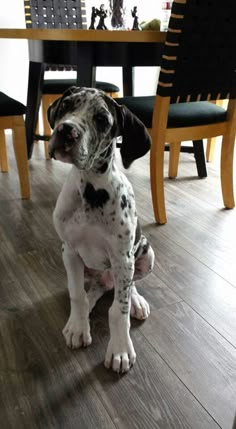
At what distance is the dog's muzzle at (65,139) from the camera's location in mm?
975

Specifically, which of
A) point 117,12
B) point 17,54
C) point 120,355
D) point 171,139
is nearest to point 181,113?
point 171,139

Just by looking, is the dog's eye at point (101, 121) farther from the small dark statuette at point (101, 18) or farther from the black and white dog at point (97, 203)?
the small dark statuette at point (101, 18)

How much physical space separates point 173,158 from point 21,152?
1039 mm

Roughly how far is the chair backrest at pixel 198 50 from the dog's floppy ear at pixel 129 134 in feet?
2.60

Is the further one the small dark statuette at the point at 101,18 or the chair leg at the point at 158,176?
the small dark statuette at the point at 101,18

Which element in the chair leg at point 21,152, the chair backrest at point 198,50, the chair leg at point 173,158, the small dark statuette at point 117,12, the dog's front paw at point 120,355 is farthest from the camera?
the chair leg at point 173,158

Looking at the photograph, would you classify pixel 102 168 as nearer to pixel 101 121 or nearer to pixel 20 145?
pixel 101 121

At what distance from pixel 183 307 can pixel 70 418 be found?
622 millimetres

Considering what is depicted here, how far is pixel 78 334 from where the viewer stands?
1.29 meters

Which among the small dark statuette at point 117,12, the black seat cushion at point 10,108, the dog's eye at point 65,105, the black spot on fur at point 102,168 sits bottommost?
the black seat cushion at point 10,108

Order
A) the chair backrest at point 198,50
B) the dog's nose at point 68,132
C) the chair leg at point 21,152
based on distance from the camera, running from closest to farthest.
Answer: the dog's nose at point 68,132 → the chair backrest at point 198,50 → the chair leg at point 21,152

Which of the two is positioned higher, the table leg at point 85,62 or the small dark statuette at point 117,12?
the small dark statuette at point 117,12

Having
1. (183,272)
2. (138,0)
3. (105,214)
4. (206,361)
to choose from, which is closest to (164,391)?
(206,361)

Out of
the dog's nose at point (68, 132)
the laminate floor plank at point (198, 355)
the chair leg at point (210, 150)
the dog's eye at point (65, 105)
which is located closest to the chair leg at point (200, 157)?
the chair leg at point (210, 150)
